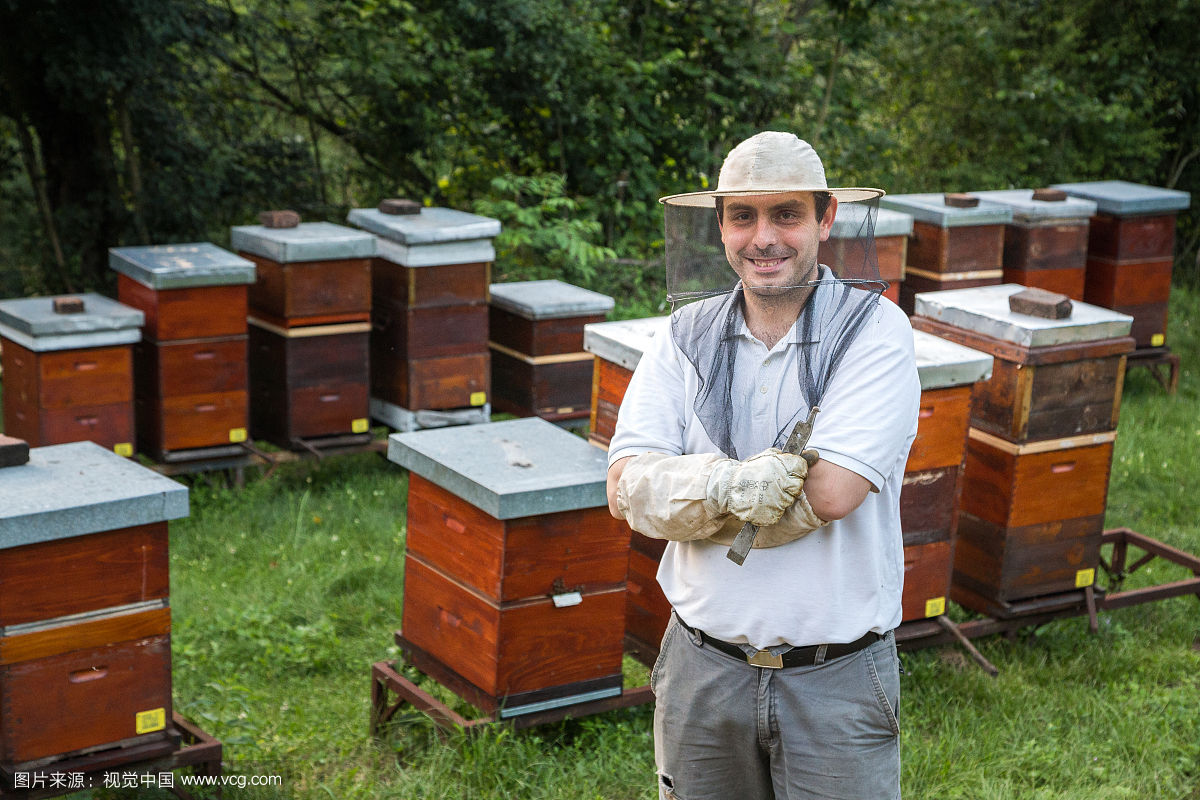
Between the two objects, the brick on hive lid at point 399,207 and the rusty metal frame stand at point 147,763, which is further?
the brick on hive lid at point 399,207

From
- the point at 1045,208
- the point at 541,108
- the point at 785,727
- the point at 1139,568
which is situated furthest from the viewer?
the point at 541,108

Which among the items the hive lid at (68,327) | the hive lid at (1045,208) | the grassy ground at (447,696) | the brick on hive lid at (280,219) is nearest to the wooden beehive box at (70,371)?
the hive lid at (68,327)

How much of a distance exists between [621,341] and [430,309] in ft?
7.88

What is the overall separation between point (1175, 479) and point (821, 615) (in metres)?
5.06

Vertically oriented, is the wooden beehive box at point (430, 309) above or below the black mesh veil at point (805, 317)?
below

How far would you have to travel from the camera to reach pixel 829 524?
2.12 metres

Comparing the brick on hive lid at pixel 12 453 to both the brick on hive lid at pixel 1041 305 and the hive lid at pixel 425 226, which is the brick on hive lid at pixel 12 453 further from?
the brick on hive lid at pixel 1041 305

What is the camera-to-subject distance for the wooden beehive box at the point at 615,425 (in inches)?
149

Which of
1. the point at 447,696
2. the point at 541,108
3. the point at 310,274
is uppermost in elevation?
the point at 541,108

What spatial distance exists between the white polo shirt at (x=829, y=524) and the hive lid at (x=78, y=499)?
140 cm

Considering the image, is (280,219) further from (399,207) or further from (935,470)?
(935,470)

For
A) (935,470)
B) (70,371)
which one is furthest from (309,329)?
(935,470)

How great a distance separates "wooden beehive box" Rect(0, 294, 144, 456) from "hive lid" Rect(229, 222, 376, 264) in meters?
0.68

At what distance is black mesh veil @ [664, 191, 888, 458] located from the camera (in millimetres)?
2158
